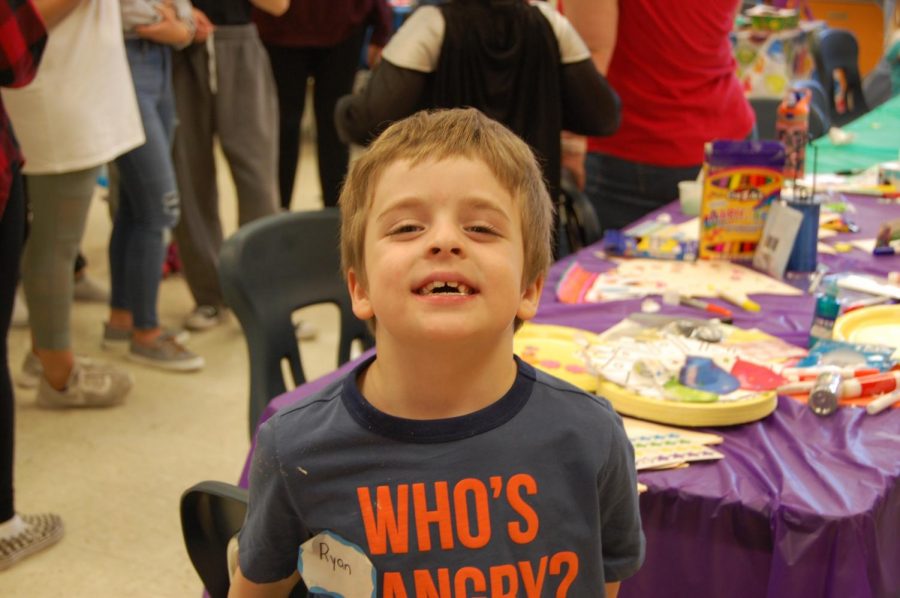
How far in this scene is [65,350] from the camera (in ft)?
9.78

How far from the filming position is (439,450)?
41.9 inches

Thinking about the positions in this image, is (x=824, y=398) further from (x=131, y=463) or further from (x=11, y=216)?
(x=131, y=463)

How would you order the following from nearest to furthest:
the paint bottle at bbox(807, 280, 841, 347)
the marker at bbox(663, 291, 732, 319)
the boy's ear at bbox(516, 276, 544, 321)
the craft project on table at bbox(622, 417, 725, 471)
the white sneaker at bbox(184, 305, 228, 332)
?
the boy's ear at bbox(516, 276, 544, 321) → the craft project on table at bbox(622, 417, 725, 471) → the paint bottle at bbox(807, 280, 841, 347) → the marker at bbox(663, 291, 732, 319) → the white sneaker at bbox(184, 305, 228, 332)

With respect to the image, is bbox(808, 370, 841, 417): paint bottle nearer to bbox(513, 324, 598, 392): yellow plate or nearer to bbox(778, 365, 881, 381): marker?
bbox(778, 365, 881, 381): marker

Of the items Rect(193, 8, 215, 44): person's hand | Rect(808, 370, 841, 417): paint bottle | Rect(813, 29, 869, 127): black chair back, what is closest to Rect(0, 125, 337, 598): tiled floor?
Rect(193, 8, 215, 44): person's hand

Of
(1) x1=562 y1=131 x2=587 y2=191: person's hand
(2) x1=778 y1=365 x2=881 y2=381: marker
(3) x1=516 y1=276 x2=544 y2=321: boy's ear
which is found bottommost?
(1) x1=562 y1=131 x2=587 y2=191: person's hand

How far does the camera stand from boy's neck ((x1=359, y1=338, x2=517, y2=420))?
106 centimetres

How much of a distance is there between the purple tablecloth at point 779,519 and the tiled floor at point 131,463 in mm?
1368

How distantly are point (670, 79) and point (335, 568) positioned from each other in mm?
2199

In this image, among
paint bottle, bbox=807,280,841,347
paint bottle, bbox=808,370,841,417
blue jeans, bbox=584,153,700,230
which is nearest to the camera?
paint bottle, bbox=808,370,841,417

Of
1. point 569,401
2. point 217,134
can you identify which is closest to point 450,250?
point 569,401

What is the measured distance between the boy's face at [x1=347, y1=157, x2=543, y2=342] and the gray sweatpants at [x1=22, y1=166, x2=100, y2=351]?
1.89 m

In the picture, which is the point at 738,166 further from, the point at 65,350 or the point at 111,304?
the point at 111,304

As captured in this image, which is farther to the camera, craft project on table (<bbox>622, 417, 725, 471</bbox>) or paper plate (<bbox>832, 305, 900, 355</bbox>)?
paper plate (<bbox>832, 305, 900, 355</bbox>)
